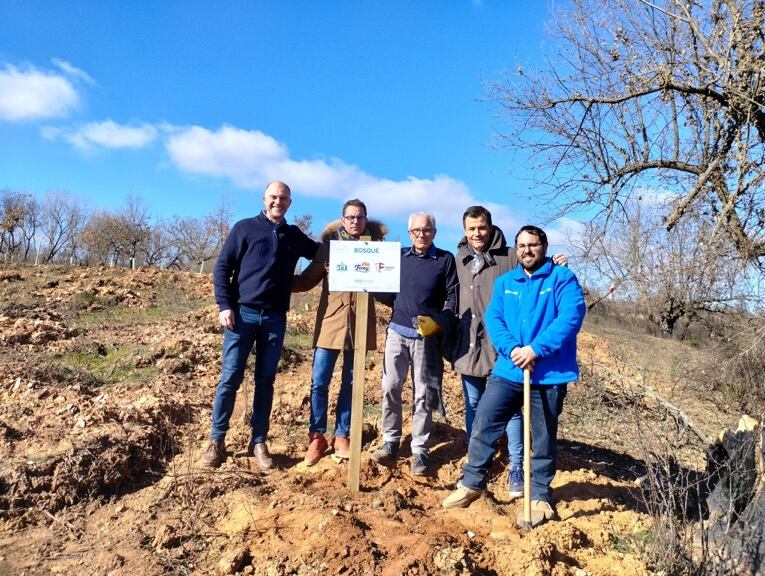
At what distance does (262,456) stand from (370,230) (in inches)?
78.0

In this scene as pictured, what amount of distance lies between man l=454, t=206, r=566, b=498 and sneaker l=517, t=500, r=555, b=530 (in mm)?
324

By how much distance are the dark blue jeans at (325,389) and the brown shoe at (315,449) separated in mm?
47

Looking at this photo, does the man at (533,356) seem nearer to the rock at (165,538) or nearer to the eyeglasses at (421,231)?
the eyeglasses at (421,231)

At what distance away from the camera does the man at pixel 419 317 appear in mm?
3961

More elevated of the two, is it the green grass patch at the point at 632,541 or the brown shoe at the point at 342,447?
the brown shoe at the point at 342,447

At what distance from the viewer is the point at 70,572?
117 inches

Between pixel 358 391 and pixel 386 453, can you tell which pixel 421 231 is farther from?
pixel 386 453

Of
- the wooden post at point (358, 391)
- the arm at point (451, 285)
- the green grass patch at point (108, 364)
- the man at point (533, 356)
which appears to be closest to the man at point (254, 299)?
the wooden post at point (358, 391)

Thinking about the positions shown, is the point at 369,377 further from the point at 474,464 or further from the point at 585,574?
the point at 585,574

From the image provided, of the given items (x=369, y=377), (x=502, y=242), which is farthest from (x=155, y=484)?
(x=369, y=377)

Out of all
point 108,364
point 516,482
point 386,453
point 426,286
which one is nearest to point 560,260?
point 426,286

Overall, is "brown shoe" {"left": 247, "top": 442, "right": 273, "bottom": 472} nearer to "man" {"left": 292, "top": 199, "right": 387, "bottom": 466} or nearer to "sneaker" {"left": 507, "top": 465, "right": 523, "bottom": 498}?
"man" {"left": 292, "top": 199, "right": 387, "bottom": 466}

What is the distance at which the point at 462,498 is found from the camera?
3551mm

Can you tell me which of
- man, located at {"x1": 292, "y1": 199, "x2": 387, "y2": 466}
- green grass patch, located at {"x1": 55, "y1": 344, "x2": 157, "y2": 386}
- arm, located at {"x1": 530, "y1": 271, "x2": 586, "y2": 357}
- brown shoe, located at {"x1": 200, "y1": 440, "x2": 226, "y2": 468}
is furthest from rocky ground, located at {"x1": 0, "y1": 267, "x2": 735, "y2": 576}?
arm, located at {"x1": 530, "y1": 271, "x2": 586, "y2": 357}
